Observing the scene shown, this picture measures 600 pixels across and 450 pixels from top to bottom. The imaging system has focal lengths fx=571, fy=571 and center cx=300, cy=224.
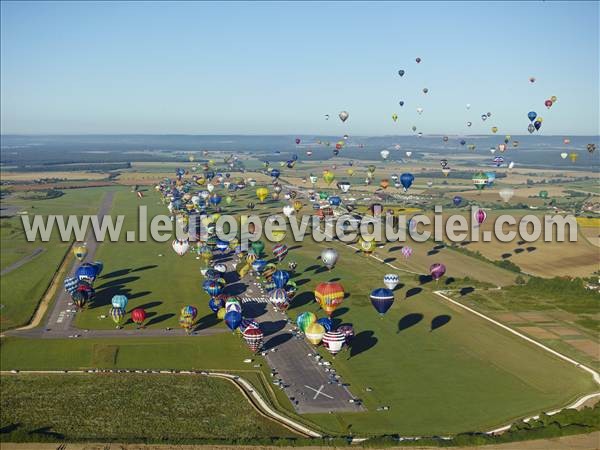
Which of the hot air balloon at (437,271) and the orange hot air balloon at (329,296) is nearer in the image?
the orange hot air balloon at (329,296)

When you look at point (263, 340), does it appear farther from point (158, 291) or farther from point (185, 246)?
point (185, 246)

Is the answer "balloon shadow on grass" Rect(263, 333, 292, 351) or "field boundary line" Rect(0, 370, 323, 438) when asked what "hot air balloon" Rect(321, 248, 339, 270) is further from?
"field boundary line" Rect(0, 370, 323, 438)

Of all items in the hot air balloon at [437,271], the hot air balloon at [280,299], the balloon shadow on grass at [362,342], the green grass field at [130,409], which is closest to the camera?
the green grass field at [130,409]

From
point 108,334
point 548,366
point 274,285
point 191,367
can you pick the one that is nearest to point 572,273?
point 548,366

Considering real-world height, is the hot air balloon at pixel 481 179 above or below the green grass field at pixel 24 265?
above

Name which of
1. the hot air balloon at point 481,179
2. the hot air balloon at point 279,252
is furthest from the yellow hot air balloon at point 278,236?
the hot air balloon at point 481,179

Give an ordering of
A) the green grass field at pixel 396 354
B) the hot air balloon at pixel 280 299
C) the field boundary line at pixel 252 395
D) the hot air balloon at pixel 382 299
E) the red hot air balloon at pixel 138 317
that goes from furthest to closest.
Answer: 1. the hot air balloon at pixel 280 299
2. the red hot air balloon at pixel 138 317
3. the hot air balloon at pixel 382 299
4. the green grass field at pixel 396 354
5. the field boundary line at pixel 252 395

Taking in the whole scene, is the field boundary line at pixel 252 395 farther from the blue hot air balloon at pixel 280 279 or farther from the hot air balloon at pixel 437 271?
the hot air balloon at pixel 437 271

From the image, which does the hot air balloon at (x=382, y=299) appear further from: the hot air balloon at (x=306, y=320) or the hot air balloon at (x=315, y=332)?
the hot air balloon at (x=315, y=332)

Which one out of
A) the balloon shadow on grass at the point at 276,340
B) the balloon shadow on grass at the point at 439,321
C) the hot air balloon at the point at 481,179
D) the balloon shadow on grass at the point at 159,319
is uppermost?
the hot air balloon at the point at 481,179

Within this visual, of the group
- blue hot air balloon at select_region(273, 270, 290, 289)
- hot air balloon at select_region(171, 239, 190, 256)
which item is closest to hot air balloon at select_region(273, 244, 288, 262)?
hot air balloon at select_region(171, 239, 190, 256)
